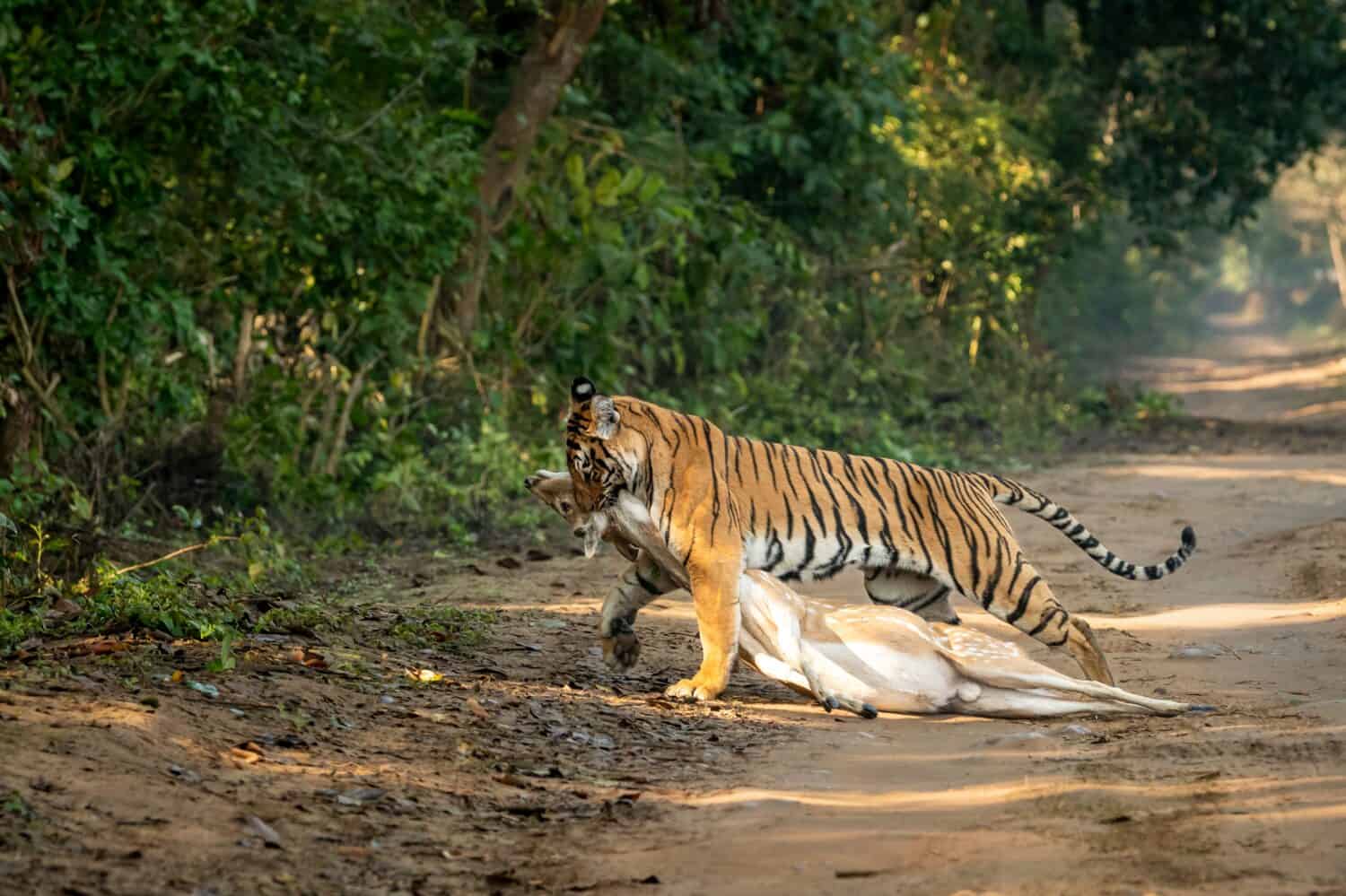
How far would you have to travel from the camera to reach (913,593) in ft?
24.8

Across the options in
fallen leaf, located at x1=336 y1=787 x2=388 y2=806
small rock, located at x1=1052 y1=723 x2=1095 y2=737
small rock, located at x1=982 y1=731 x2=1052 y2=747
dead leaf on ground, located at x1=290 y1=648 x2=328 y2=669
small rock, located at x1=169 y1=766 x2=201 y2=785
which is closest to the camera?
small rock, located at x1=169 y1=766 x2=201 y2=785

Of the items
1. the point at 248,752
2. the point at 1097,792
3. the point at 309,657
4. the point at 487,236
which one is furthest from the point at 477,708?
the point at 487,236

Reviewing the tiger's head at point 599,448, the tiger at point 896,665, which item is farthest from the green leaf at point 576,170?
the tiger at point 896,665

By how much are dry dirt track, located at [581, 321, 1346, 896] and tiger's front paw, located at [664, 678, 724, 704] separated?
0.29 m

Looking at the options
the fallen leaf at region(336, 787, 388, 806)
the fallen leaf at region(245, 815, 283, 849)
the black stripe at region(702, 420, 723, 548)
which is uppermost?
the black stripe at region(702, 420, 723, 548)

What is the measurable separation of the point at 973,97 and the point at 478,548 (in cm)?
1287

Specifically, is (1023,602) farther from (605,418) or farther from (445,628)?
(445,628)

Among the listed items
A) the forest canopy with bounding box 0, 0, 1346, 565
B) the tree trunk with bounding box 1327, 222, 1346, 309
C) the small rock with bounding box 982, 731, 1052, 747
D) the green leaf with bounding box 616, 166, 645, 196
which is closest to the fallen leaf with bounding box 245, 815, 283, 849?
the small rock with bounding box 982, 731, 1052, 747

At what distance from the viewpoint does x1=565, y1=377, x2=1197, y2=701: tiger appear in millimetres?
6848

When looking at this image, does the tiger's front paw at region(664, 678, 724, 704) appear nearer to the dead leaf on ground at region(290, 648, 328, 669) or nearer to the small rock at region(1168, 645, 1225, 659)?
the dead leaf on ground at region(290, 648, 328, 669)

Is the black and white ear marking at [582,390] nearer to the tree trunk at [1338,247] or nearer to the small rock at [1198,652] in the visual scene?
the small rock at [1198,652]

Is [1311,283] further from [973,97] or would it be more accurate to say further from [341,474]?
[341,474]

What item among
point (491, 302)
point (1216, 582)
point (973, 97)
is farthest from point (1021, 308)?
point (1216, 582)

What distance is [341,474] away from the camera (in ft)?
37.8
